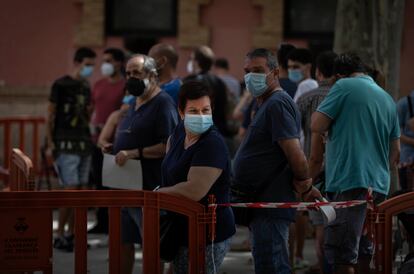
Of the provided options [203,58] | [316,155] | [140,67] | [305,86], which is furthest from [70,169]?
[316,155]

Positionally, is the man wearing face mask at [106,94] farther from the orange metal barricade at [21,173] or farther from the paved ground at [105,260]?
the orange metal barricade at [21,173]

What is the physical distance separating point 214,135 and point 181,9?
29.9 ft

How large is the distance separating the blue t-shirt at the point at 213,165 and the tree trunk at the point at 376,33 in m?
4.30

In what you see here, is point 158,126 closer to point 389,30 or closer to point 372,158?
point 372,158

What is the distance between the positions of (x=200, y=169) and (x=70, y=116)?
4.56m

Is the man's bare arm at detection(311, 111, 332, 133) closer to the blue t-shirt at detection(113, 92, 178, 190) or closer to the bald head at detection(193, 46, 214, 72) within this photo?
the blue t-shirt at detection(113, 92, 178, 190)

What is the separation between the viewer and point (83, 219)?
→ 19.7 feet

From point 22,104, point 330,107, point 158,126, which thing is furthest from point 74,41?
point 330,107

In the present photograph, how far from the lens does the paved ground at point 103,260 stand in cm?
920

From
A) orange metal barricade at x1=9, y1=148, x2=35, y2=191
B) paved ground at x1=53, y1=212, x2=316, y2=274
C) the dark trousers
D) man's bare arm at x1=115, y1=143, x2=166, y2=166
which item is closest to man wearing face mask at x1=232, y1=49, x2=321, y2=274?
man's bare arm at x1=115, y1=143, x2=166, y2=166

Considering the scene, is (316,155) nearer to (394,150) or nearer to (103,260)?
(394,150)

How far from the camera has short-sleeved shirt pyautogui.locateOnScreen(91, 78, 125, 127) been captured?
11.1 m

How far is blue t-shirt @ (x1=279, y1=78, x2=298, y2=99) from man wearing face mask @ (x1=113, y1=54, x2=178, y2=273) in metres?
1.60

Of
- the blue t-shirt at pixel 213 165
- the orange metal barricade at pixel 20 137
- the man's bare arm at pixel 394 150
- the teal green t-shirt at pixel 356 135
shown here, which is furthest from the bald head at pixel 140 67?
the orange metal barricade at pixel 20 137
